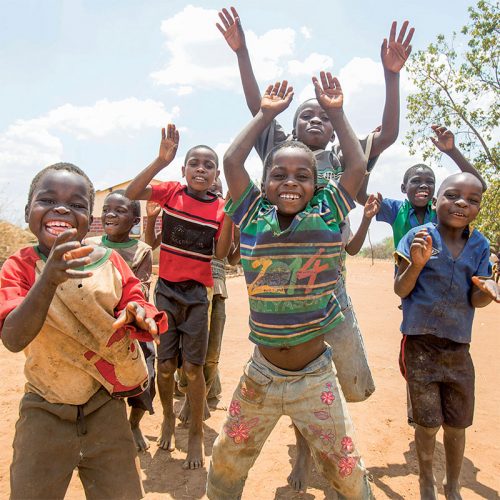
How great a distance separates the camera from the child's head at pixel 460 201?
2.91 metres

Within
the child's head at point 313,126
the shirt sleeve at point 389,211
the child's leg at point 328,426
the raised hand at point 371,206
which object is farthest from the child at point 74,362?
the shirt sleeve at point 389,211

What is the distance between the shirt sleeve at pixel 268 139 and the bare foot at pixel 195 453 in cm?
196

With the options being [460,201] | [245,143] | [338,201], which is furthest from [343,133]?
[460,201]

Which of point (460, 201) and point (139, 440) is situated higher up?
point (460, 201)

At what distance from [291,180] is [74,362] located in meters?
1.23

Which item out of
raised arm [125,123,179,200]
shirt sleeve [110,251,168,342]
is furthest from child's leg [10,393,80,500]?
raised arm [125,123,179,200]

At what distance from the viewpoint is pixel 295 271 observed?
2.25 metres

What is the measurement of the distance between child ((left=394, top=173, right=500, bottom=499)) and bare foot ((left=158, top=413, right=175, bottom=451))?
A: 5.73 feet

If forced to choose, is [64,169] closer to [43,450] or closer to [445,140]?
[43,450]

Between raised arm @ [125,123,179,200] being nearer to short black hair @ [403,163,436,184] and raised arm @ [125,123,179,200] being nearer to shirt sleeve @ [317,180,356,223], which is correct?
shirt sleeve @ [317,180,356,223]

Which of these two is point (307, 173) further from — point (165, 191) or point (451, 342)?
point (165, 191)

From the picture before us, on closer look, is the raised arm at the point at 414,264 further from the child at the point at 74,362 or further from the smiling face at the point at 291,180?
the child at the point at 74,362

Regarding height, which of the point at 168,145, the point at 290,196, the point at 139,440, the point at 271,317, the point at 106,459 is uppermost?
the point at 168,145

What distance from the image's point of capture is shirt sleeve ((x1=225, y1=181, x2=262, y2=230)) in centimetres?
239
